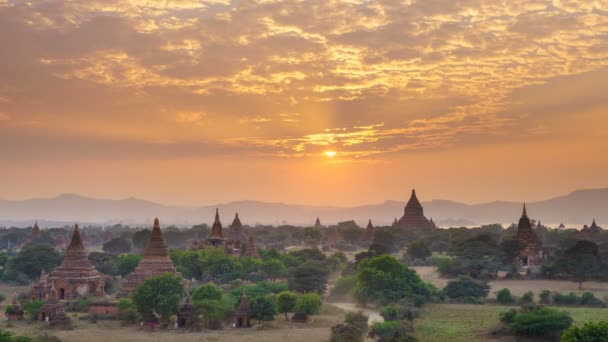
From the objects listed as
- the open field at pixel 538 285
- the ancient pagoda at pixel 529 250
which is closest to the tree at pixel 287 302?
the open field at pixel 538 285

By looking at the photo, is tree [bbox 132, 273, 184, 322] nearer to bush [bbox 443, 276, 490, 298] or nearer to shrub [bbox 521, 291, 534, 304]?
bush [bbox 443, 276, 490, 298]

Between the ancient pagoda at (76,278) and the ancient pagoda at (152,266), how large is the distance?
3.72 metres

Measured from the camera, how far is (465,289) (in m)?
59.7

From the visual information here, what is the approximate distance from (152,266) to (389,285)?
2300cm

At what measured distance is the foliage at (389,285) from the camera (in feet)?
186

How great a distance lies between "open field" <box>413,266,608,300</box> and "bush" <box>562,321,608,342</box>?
3117 cm

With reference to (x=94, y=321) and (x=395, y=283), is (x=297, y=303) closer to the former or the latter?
(x=395, y=283)

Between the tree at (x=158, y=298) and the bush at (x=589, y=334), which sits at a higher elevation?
the tree at (x=158, y=298)

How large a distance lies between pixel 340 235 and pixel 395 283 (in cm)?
8068

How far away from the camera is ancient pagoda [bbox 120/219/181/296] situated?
6009cm

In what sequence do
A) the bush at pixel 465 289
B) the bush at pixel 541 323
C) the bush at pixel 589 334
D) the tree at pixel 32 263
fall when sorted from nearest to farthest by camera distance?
the bush at pixel 589 334
the bush at pixel 541 323
the bush at pixel 465 289
the tree at pixel 32 263

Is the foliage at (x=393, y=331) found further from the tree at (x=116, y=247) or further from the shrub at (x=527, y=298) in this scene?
the tree at (x=116, y=247)

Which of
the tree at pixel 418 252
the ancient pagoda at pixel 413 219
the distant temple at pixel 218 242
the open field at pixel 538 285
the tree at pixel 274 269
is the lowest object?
the open field at pixel 538 285

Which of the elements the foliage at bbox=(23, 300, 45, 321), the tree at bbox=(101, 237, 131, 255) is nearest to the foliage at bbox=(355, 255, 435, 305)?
the foliage at bbox=(23, 300, 45, 321)
